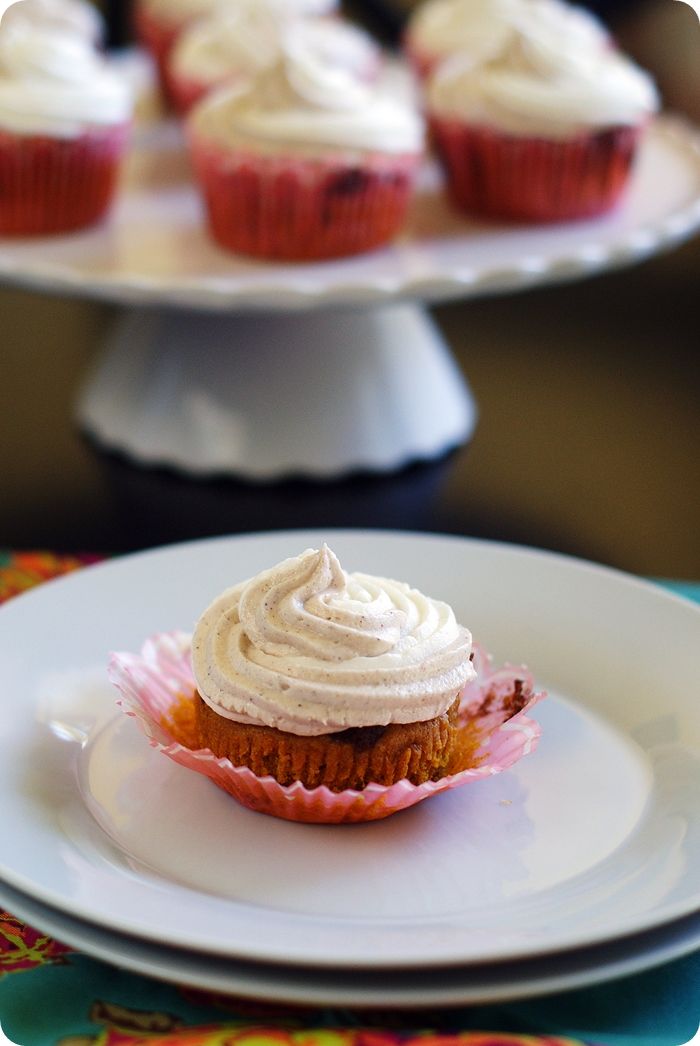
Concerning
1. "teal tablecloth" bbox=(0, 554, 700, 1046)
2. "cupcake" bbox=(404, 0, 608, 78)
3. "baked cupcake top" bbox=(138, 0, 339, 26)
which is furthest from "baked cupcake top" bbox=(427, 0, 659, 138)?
"teal tablecloth" bbox=(0, 554, 700, 1046)

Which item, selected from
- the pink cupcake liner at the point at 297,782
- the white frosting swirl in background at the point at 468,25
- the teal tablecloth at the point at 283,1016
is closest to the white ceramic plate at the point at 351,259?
the white frosting swirl in background at the point at 468,25

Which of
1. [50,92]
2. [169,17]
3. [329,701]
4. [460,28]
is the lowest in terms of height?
[169,17]

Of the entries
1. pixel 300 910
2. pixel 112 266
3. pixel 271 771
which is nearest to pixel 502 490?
pixel 112 266

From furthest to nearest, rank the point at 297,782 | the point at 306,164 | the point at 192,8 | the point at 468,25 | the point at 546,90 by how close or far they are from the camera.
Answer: the point at 192,8 < the point at 468,25 < the point at 546,90 < the point at 306,164 < the point at 297,782

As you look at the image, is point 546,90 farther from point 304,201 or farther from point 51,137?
point 51,137

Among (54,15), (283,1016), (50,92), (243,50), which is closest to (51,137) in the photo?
(50,92)

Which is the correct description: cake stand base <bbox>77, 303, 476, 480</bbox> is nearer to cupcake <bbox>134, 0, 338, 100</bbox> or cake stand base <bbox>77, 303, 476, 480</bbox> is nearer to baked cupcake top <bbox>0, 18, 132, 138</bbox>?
baked cupcake top <bbox>0, 18, 132, 138</bbox>
